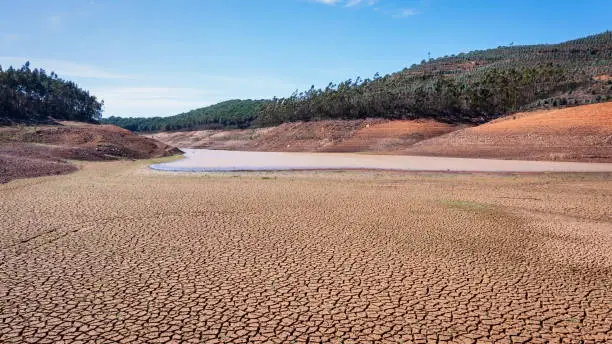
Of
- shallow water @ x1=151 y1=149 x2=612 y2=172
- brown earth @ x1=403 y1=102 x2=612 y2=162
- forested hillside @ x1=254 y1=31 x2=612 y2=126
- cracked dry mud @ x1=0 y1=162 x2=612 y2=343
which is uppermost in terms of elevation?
forested hillside @ x1=254 y1=31 x2=612 y2=126

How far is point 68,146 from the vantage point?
43281mm

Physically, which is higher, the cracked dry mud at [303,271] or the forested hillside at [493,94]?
the forested hillside at [493,94]

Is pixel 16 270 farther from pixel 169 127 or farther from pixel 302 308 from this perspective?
pixel 169 127

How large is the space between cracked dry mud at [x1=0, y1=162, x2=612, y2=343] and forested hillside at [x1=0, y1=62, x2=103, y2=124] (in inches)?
2421

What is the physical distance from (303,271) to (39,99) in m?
104

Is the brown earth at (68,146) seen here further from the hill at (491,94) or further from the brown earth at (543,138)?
the hill at (491,94)

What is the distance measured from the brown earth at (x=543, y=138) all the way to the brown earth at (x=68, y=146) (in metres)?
33.3

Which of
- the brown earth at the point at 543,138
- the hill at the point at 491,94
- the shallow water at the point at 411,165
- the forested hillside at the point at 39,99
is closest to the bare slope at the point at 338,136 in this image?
the hill at the point at 491,94

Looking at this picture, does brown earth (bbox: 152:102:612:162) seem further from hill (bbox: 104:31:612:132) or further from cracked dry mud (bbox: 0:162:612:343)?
cracked dry mud (bbox: 0:162:612:343)

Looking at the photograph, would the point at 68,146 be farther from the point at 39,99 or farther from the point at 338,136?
the point at 39,99

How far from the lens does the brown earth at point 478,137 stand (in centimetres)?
3612

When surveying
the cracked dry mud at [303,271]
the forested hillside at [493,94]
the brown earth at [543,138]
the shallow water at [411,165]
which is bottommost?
the cracked dry mud at [303,271]

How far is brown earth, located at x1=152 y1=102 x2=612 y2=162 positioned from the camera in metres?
36.1

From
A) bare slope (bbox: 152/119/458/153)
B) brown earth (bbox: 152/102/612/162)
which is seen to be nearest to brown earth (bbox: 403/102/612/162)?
brown earth (bbox: 152/102/612/162)
